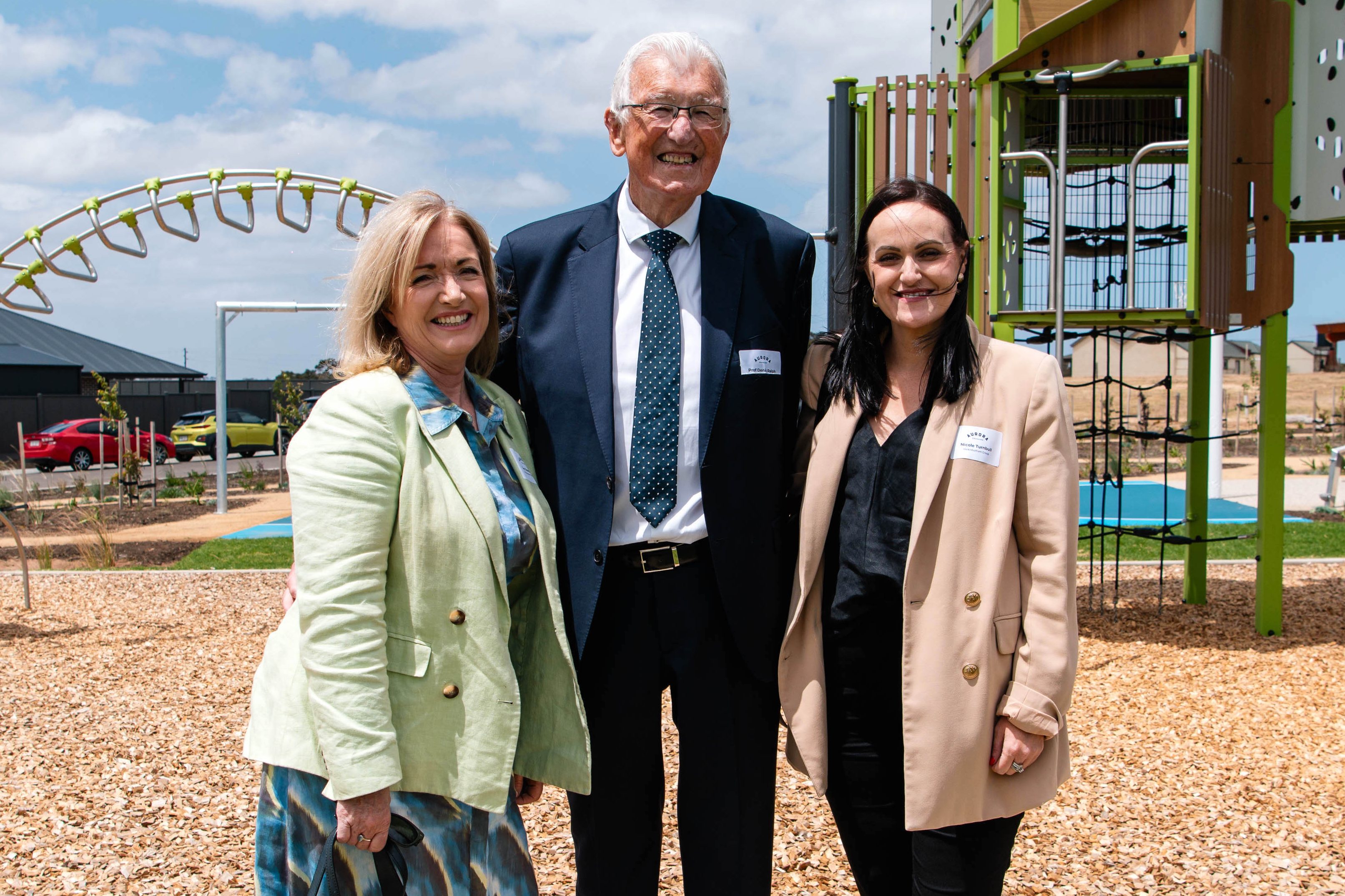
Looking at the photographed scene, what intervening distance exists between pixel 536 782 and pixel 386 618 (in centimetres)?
59

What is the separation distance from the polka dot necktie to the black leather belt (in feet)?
0.20

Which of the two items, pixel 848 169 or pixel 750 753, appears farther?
pixel 848 169

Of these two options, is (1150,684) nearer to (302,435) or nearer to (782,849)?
(782,849)

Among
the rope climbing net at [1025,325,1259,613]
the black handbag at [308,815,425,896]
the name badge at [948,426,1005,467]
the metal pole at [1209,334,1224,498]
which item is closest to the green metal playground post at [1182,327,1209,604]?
the rope climbing net at [1025,325,1259,613]

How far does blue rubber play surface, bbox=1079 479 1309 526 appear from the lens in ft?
41.0

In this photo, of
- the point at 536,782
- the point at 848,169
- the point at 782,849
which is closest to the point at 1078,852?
the point at 782,849

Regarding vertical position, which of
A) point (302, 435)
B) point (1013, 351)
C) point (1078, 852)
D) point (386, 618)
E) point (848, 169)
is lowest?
point (1078, 852)

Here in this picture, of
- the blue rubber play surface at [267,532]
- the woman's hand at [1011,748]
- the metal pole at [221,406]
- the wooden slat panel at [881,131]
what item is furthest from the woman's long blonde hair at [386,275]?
the metal pole at [221,406]

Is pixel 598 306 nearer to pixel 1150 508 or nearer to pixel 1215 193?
pixel 1215 193

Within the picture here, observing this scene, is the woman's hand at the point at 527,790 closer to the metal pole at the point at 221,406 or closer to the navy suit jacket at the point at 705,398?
the navy suit jacket at the point at 705,398

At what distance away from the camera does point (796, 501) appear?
2.51 meters

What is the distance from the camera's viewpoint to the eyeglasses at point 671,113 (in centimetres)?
242

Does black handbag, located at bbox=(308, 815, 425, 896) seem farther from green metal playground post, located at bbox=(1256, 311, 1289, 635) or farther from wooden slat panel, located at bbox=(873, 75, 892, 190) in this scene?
green metal playground post, located at bbox=(1256, 311, 1289, 635)

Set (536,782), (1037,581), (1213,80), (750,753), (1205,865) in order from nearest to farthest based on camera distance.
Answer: (1037,581), (536,782), (750,753), (1205,865), (1213,80)
